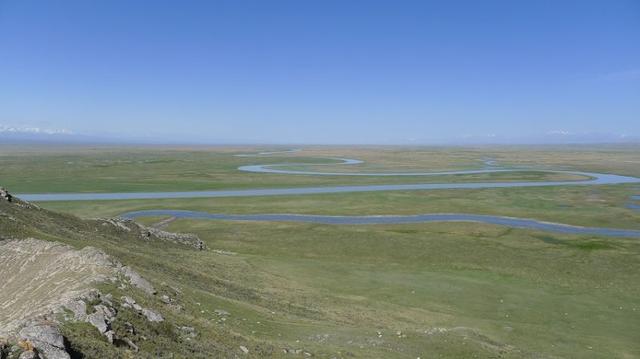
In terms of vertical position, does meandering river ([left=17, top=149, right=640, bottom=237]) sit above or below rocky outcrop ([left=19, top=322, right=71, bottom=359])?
below

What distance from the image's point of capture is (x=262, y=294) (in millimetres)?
41406

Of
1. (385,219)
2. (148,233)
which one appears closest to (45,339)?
(148,233)

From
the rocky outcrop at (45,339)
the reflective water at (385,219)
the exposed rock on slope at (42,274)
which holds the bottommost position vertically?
the reflective water at (385,219)

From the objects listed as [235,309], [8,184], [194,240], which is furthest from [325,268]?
[8,184]

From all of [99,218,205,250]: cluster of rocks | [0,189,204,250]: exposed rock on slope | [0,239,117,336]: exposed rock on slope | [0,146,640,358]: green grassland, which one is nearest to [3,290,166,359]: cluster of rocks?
[0,239,117,336]: exposed rock on slope

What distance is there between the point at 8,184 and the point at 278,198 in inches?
3310

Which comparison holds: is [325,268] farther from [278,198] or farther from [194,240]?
[278,198]

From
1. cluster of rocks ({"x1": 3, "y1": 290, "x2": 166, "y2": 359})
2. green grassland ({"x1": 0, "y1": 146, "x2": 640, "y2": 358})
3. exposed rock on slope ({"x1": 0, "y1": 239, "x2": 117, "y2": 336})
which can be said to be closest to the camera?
cluster of rocks ({"x1": 3, "y1": 290, "x2": 166, "y2": 359})

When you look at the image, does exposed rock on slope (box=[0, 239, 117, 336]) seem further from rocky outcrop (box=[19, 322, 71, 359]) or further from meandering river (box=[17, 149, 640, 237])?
meandering river (box=[17, 149, 640, 237])

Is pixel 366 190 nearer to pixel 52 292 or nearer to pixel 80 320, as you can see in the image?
pixel 52 292

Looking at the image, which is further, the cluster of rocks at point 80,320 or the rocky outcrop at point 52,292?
the rocky outcrop at point 52,292

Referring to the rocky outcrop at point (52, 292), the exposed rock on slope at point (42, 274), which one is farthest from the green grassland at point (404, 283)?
the exposed rock on slope at point (42, 274)

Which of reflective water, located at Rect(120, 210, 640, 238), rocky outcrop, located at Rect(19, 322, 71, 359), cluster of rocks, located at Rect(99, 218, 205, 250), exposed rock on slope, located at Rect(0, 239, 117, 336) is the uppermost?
rocky outcrop, located at Rect(19, 322, 71, 359)

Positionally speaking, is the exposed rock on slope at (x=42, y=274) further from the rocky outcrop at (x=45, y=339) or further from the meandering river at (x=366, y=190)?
the meandering river at (x=366, y=190)
